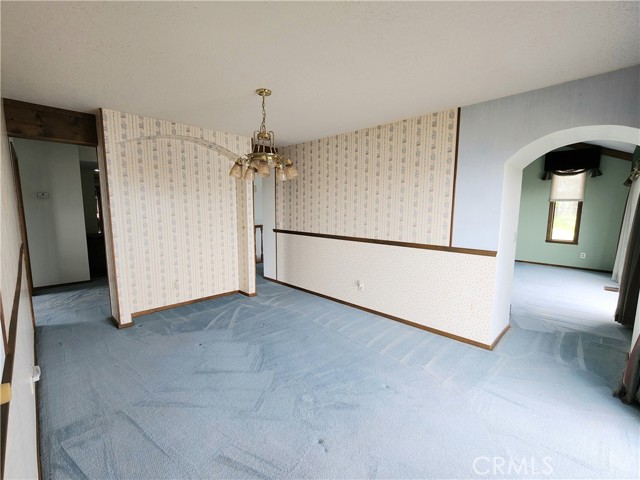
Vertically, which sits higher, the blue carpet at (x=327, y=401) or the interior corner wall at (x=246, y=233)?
the interior corner wall at (x=246, y=233)

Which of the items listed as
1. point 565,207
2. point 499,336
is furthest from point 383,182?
point 565,207

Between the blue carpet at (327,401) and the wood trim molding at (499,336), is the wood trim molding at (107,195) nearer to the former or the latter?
the blue carpet at (327,401)

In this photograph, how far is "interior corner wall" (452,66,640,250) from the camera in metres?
2.16

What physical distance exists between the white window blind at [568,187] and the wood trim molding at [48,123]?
29.1ft

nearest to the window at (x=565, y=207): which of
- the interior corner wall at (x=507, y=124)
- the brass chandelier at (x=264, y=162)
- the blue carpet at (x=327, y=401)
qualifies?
the blue carpet at (x=327, y=401)

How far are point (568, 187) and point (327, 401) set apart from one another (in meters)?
7.65

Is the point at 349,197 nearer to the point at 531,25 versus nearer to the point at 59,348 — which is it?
the point at 531,25

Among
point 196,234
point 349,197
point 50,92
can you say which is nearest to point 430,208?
point 349,197

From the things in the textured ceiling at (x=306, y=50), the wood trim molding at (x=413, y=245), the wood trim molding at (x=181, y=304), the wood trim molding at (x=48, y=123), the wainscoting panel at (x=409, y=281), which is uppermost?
the textured ceiling at (x=306, y=50)

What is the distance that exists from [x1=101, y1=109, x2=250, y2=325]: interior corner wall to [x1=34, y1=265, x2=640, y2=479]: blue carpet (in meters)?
0.57

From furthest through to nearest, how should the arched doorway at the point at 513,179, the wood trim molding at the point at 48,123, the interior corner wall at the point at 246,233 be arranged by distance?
the interior corner wall at the point at 246,233
the wood trim molding at the point at 48,123
the arched doorway at the point at 513,179

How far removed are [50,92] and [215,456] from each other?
3.36 metres

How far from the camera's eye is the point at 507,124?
8.75 feet

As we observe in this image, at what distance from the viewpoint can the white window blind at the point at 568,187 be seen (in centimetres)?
646
